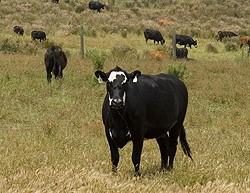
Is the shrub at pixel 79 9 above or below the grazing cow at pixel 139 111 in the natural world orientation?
below

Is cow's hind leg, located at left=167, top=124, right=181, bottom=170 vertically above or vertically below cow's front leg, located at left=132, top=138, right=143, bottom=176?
below

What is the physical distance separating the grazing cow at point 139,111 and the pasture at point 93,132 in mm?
320

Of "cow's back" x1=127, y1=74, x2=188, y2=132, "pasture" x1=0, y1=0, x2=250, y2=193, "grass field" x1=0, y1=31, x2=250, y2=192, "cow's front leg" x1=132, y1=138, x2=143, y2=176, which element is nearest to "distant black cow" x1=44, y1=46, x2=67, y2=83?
"pasture" x1=0, y1=0, x2=250, y2=193

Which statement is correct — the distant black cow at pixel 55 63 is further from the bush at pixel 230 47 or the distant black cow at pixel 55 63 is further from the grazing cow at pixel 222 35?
the grazing cow at pixel 222 35

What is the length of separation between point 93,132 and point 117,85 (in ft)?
15.4

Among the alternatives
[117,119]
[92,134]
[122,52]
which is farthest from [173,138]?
[122,52]

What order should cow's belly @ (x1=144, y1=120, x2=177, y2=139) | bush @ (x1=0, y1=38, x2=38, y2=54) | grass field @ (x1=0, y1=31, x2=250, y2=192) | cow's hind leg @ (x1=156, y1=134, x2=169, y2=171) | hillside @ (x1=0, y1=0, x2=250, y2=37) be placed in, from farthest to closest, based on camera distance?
1. hillside @ (x1=0, y1=0, x2=250, y2=37)
2. bush @ (x1=0, y1=38, x2=38, y2=54)
3. cow's hind leg @ (x1=156, y1=134, x2=169, y2=171)
4. cow's belly @ (x1=144, y1=120, x2=177, y2=139)
5. grass field @ (x1=0, y1=31, x2=250, y2=192)

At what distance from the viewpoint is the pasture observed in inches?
196

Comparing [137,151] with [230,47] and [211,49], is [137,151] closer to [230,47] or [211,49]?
[211,49]

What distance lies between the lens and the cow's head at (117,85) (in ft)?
19.4

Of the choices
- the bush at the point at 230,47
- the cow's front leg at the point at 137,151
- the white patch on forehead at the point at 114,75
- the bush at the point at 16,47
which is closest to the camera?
the white patch on forehead at the point at 114,75

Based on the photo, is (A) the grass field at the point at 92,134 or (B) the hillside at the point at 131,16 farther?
(B) the hillside at the point at 131,16

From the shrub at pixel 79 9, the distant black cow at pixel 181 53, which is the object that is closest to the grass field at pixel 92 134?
the distant black cow at pixel 181 53

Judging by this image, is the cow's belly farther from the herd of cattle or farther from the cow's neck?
the cow's neck
